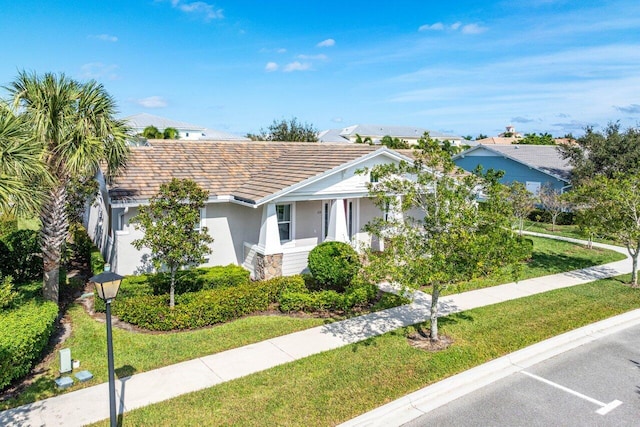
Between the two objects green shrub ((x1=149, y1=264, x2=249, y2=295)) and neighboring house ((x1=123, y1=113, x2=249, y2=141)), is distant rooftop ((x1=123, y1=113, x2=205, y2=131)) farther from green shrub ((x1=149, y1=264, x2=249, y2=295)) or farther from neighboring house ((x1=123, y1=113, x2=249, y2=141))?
green shrub ((x1=149, y1=264, x2=249, y2=295))

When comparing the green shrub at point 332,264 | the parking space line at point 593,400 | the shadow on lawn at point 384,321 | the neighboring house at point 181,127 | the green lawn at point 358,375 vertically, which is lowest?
the parking space line at point 593,400

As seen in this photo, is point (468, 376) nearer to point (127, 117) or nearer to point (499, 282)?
point (499, 282)

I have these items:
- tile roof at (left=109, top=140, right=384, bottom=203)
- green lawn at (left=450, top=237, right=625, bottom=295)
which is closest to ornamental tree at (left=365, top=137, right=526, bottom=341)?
tile roof at (left=109, top=140, right=384, bottom=203)

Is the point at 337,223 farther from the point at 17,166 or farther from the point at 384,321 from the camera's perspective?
the point at 17,166

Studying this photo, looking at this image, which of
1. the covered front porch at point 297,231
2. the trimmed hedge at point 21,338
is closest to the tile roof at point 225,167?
the covered front porch at point 297,231

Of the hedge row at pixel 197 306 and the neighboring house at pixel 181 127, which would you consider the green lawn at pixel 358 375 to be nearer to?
the hedge row at pixel 197 306

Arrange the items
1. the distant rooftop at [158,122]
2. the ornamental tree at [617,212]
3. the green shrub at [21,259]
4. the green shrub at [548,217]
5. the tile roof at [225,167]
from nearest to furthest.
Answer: the green shrub at [21,259]
the tile roof at [225,167]
the ornamental tree at [617,212]
the green shrub at [548,217]
the distant rooftop at [158,122]

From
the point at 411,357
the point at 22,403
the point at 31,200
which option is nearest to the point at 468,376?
the point at 411,357
